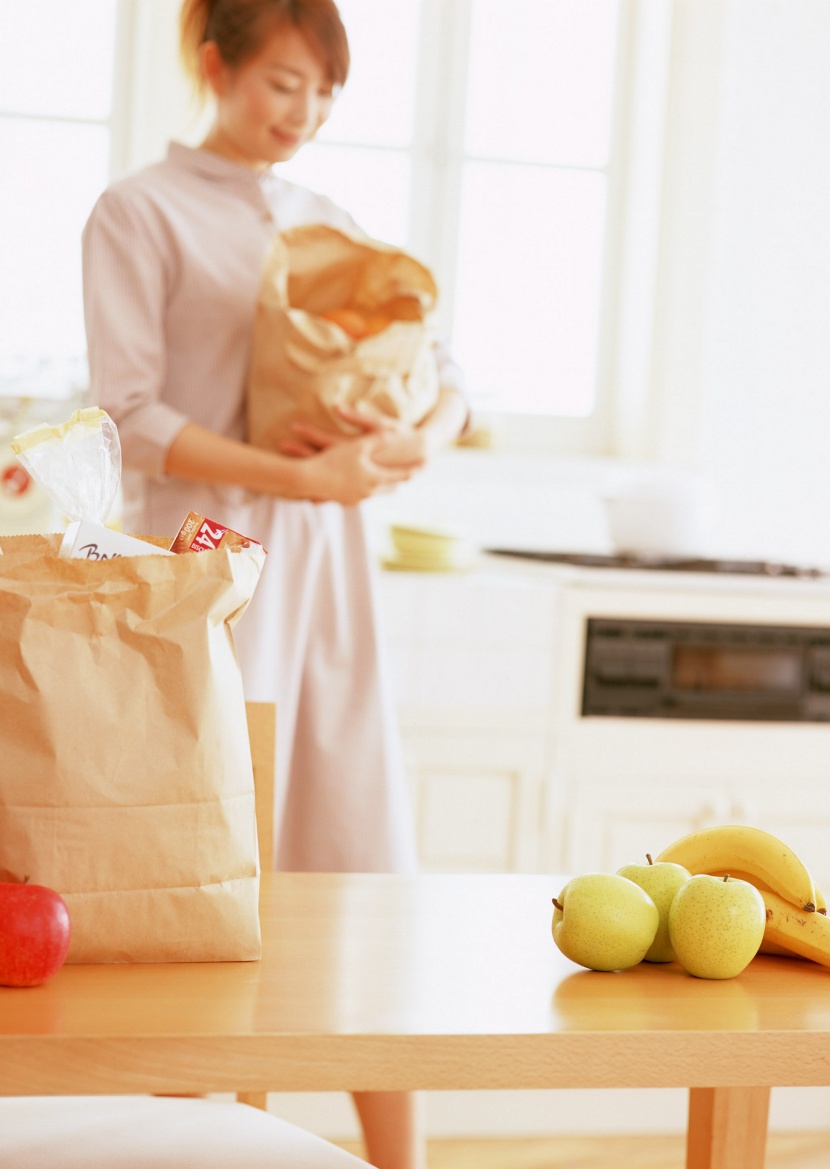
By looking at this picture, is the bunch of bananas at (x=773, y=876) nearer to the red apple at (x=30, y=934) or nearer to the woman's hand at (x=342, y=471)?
the red apple at (x=30, y=934)

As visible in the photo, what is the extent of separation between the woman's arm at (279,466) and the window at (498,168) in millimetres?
1737

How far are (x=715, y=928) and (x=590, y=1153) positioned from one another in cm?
170

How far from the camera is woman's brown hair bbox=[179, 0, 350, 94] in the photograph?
1.72 m

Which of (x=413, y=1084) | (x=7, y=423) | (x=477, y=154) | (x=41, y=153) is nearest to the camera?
(x=413, y=1084)

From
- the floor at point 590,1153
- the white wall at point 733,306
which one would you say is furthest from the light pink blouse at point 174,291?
the white wall at point 733,306

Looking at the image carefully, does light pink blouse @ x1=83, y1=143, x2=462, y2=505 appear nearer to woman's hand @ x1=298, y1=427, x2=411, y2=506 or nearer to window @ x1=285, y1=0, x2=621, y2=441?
woman's hand @ x1=298, y1=427, x2=411, y2=506

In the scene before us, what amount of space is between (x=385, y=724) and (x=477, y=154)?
1.99 meters

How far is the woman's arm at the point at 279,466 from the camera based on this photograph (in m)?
1.73

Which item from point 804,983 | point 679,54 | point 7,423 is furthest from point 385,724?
point 679,54

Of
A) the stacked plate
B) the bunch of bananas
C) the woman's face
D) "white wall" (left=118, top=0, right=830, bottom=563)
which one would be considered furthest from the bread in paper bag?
"white wall" (left=118, top=0, right=830, bottom=563)

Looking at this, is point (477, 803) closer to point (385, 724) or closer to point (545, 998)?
point (385, 724)

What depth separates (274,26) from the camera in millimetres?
1726

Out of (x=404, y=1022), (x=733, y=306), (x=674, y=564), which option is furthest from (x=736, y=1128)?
(x=733, y=306)

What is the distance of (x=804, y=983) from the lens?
0.91 meters
